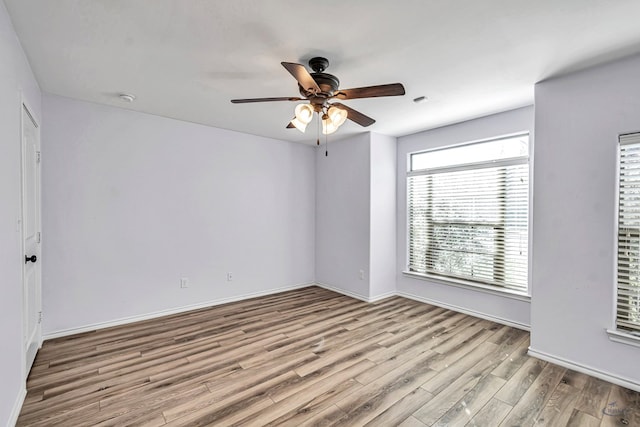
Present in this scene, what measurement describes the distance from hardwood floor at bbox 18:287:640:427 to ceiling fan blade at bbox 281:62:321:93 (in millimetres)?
2205

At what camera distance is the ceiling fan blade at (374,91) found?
6.78 feet

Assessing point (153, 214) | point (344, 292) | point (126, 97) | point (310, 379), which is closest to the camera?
point (310, 379)

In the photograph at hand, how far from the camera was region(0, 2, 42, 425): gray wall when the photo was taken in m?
1.73

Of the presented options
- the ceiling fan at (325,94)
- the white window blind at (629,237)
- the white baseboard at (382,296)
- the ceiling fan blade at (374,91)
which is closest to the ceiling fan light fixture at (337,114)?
the ceiling fan at (325,94)

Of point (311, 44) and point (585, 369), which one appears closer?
point (311, 44)

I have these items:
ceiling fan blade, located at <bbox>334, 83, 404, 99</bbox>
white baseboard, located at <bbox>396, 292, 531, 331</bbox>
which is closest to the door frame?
ceiling fan blade, located at <bbox>334, 83, 404, 99</bbox>

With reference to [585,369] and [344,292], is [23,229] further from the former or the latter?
[585,369]

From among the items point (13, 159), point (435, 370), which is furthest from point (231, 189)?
point (435, 370)

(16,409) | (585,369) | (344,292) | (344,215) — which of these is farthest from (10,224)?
(585,369)

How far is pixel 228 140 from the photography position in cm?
437

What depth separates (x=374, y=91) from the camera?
214 centimetres

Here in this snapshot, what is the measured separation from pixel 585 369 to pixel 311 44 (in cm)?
336

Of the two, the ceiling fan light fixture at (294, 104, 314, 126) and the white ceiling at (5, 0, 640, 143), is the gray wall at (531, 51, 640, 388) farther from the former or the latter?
the ceiling fan light fixture at (294, 104, 314, 126)

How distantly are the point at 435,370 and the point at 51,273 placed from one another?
3849 millimetres
